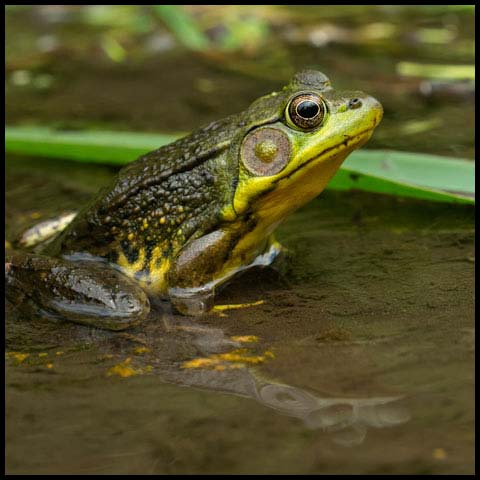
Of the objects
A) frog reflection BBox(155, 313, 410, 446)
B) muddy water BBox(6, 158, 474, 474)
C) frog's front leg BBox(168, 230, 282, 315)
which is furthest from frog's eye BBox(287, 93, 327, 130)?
frog reflection BBox(155, 313, 410, 446)

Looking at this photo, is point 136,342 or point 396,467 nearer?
point 396,467

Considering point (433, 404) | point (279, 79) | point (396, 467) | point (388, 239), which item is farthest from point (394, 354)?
point (279, 79)

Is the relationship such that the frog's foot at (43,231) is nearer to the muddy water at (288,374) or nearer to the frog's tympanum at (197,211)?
the frog's tympanum at (197,211)

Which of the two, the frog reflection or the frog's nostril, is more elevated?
the frog's nostril

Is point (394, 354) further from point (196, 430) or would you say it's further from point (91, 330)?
point (91, 330)

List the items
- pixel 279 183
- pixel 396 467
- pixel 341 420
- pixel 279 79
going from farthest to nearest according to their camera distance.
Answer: pixel 279 79 → pixel 279 183 → pixel 341 420 → pixel 396 467

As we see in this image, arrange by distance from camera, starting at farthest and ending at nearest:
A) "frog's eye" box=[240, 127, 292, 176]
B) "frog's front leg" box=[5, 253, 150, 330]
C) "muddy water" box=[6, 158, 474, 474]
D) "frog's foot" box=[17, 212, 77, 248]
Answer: "frog's foot" box=[17, 212, 77, 248], "frog's eye" box=[240, 127, 292, 176], "frog's front leg" box=[5, 253, 150, 330], "muddy water" box=[6, 158, 474, 474]

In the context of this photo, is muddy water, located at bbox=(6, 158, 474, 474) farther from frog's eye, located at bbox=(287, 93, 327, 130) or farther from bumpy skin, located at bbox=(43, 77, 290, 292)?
frog's eye, located at bbox=(287, 93, 327, 130)

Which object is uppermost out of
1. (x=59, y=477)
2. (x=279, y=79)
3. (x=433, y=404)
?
(x=279, y=79)

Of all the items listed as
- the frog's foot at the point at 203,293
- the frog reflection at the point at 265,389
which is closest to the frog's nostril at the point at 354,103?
the frog's foot at the point at 203,293
